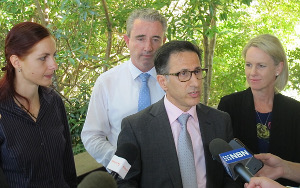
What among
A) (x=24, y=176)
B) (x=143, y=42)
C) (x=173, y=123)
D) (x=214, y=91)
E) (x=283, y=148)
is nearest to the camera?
(x=24, y=176)

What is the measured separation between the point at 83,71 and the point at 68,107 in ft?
3.79

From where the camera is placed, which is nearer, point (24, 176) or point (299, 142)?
point (24, 176)

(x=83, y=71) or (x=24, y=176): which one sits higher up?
(x=83, y=71)

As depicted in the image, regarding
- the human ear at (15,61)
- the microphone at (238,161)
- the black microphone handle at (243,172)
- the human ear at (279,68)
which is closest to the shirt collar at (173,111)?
the microphone at (238,161)

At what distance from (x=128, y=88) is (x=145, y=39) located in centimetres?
39

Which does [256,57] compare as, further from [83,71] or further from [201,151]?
[83,71]

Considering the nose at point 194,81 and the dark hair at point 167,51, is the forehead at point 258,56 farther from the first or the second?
the nose at point 194,81

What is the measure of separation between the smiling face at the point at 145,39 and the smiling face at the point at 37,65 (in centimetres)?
63

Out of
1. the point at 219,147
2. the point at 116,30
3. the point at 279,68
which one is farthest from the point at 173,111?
the point at 116,30

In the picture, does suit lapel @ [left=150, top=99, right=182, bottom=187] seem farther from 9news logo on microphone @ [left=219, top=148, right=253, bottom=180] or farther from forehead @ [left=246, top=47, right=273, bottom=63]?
forehead @ [left=246, top=47, right=273, bottom=63]

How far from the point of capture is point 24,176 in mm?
1943

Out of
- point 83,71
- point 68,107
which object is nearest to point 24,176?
point 68,107

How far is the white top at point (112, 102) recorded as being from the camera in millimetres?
2486

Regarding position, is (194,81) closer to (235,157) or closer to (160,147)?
(160,147)
